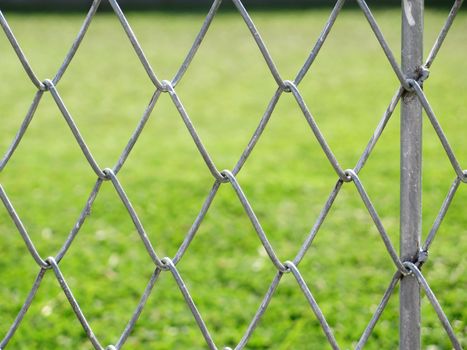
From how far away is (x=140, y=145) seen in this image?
561 cm

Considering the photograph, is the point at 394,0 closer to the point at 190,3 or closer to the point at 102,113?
the point at 190,3

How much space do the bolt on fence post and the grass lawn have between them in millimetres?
1246

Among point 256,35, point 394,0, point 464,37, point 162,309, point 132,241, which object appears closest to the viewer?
point 256,35

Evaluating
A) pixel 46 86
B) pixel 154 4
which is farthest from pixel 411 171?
pixel 154 4

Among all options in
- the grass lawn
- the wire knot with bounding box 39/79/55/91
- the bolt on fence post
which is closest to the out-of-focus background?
the grass lawn

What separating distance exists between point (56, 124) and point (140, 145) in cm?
116

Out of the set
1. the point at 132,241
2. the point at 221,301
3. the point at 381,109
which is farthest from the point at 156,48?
the point at 221,301

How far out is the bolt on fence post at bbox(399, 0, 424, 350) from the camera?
127 centimetres

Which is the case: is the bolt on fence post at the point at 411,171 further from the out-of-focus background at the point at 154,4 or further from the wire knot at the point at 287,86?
the out-of-focus background at the point at 154,4

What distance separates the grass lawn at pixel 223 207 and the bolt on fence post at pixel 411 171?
1246 millimetres

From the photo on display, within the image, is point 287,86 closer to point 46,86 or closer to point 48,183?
point 46,86

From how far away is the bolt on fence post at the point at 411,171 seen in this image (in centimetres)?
127

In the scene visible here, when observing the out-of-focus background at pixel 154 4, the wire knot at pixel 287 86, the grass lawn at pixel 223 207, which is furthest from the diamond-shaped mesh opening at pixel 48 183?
the out-of-focus background at pixel 154 4

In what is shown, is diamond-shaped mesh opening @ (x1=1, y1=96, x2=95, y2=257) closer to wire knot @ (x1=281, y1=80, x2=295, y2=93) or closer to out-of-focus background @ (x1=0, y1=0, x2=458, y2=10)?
wire knot @ (x1=281, y1=80, x2=295, y2=93)
